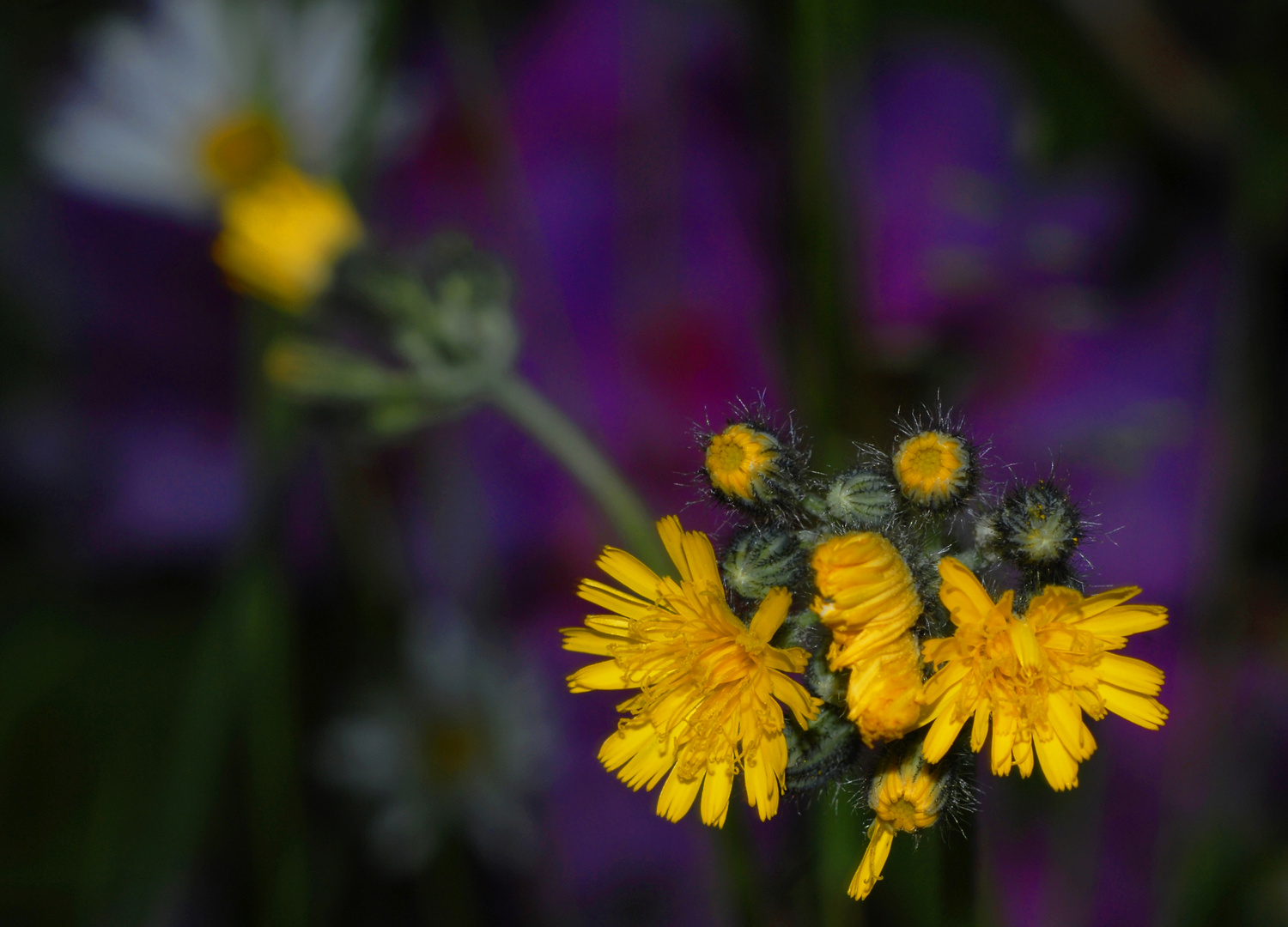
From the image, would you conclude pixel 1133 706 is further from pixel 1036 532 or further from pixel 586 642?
pixel 586 642

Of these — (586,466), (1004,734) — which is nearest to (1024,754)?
(1004,734)

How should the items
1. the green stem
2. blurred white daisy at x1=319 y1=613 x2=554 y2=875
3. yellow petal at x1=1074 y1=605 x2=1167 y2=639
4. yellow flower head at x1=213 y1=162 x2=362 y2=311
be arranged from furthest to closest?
1. blurred white daisy at x1=319 y1=613 x2=554 y2=875
2. yellow flower head at x1=213 y1=162 x2=362 y2=311
3. the green stem
4. yellow petal at x1=1074 y1=605 x2=1167 y2=639

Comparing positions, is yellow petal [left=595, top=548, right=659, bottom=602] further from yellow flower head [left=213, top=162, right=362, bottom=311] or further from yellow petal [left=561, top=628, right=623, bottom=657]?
yellow flower head [left=213, top=162, right=362, bottom=311]

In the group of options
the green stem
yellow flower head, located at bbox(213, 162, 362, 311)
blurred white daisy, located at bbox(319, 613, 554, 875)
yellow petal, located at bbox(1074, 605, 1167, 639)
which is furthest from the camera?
blurred white daisy, located at bbox(319, 613, 554, 875)

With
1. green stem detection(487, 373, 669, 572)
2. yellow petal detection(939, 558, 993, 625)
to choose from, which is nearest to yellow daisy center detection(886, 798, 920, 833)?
yellow petal detection(939, 558, 993, 625)

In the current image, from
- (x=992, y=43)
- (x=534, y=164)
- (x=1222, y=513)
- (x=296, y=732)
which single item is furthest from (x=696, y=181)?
(x=296, y=732)

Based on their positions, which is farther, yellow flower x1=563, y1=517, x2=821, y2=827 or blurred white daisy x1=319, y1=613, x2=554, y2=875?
blurred white daisy x1=319, y1=613, x2=554, y2=875

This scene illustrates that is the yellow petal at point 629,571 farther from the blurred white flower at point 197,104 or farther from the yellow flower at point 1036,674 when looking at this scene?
the blurred white flower at point 197,104

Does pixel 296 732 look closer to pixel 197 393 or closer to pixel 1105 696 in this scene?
pixel 197 393
